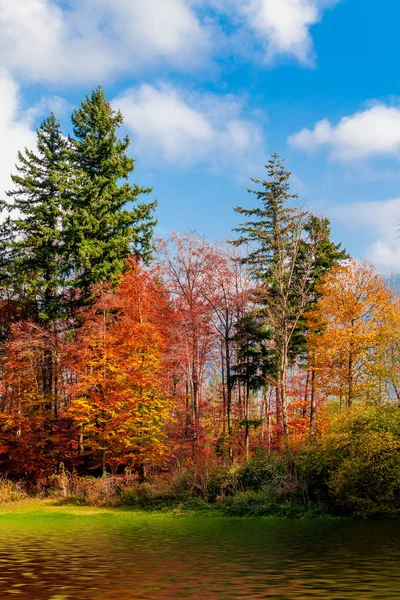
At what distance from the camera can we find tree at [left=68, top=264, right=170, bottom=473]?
1152 inches

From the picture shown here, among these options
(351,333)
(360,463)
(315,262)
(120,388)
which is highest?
(315,262)

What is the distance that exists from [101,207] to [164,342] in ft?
32.9

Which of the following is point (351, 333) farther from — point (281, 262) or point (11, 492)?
point (11, 492)

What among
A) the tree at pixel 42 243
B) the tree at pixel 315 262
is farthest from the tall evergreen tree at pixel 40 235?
the tree at pixel 315 262

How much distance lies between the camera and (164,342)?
33.2 metres

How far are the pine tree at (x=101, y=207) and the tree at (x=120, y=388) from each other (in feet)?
13.0

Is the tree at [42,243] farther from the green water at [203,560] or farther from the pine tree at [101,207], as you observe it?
the green water at [203,560]

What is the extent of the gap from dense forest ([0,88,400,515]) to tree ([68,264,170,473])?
0.40ft

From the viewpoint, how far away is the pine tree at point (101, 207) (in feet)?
115

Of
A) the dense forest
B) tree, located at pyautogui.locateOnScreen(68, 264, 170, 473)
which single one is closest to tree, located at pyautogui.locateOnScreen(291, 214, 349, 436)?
the dense forest

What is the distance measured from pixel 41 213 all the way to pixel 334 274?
19829mm

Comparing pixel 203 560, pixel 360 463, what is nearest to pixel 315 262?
pixel 360 463

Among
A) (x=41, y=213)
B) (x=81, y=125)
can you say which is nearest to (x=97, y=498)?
(x=41, y=213)

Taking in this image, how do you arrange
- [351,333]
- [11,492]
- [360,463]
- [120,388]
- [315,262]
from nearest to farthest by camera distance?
[360,463], [120,388], [11,492], [351,333], [315,262]
